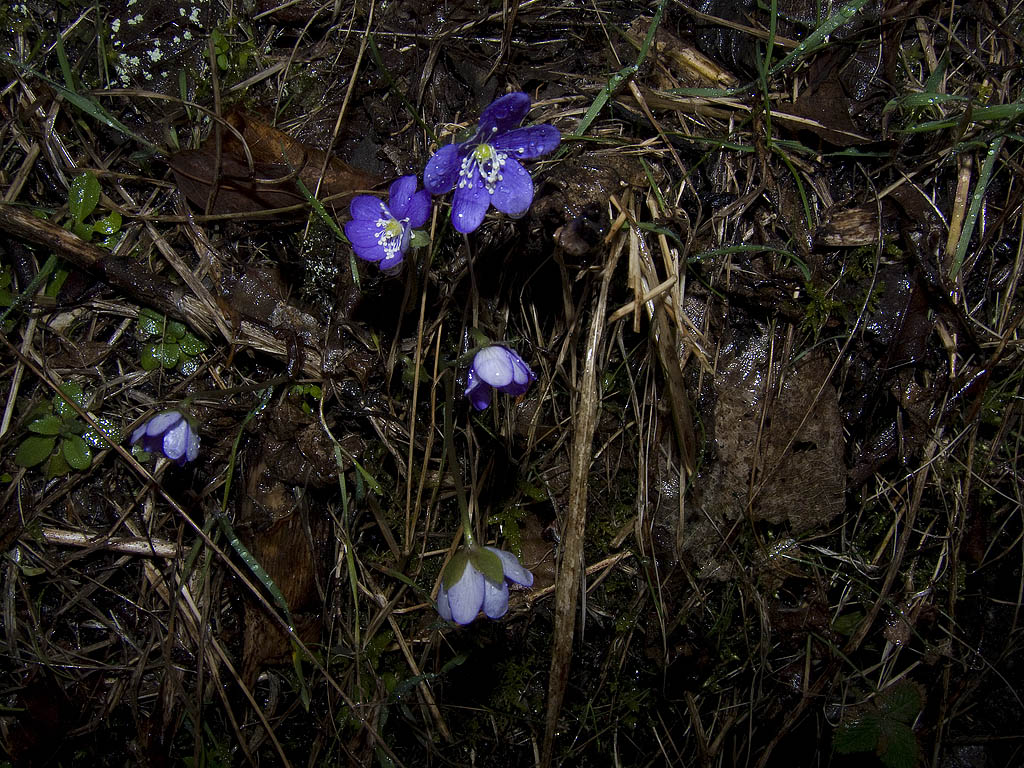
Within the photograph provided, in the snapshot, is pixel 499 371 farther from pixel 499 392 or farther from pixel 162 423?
pixel 162 423

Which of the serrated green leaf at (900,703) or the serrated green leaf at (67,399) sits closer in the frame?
the serrated green leaf at (67,399)

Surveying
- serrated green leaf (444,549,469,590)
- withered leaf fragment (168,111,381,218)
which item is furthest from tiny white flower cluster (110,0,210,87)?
serrated green leaf (444,549,469,590)

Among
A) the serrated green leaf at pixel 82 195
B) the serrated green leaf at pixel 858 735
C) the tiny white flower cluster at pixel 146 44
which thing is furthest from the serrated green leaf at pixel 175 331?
the serrated green leaf at pixel 858 735

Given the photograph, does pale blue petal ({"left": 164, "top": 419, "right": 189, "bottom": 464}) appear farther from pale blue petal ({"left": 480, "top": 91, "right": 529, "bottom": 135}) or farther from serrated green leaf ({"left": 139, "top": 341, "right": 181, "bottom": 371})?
pale blue petal ({"left": 480, "top": 91, "right": 529, "bottom": 135})

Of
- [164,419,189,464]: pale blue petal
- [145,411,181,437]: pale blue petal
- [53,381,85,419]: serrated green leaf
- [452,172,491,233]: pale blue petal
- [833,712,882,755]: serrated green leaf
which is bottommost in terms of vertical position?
[833,712,882,755]: serrated green leaf

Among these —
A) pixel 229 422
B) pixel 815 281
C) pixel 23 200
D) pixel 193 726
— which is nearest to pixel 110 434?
pixel 229 422

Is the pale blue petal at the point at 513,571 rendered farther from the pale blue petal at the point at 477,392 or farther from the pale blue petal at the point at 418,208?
the pale blue petal at the point at 418,208

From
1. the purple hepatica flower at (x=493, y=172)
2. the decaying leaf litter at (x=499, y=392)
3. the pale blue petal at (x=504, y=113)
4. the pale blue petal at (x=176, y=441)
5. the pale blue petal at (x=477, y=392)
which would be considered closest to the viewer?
the pale blue petal at (x=504, y=113)
